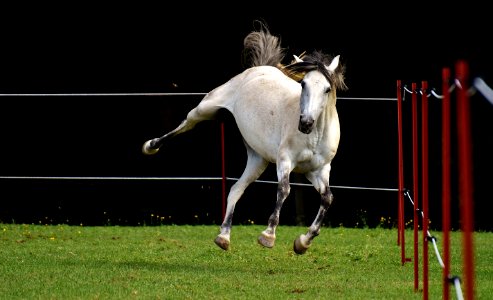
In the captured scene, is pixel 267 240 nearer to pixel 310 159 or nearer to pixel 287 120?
pixel 310 159

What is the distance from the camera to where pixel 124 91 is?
15.1 meters

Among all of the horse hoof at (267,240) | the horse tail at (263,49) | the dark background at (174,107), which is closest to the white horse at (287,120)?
the horse hoof at (267,240)

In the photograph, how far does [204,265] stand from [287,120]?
1400mm

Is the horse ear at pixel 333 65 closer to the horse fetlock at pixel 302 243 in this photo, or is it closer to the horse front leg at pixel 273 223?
the horse front leg at pixel 273 223

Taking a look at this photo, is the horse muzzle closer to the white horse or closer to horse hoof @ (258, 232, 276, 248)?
the white horse

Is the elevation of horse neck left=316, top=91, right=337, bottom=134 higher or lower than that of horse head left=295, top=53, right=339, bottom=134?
lower

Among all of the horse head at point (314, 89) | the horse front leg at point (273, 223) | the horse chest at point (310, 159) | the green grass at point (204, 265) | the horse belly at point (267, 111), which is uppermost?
the horse head at point (314, 89)

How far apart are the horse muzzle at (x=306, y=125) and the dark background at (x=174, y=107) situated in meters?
5.54

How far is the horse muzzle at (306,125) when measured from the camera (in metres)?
8.25

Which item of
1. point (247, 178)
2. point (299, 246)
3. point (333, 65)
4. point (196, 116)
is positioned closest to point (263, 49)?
point (196, 116)

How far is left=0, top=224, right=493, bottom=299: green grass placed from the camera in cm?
736

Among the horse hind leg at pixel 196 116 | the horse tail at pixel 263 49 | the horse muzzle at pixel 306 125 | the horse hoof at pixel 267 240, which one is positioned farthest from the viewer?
the horse tail at pixel 263 49

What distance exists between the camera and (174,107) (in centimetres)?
1530

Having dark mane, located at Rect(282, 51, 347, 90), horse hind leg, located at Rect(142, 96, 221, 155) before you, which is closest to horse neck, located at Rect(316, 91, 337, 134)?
dark mane, located at Rect(282, 51, 347, 90)
